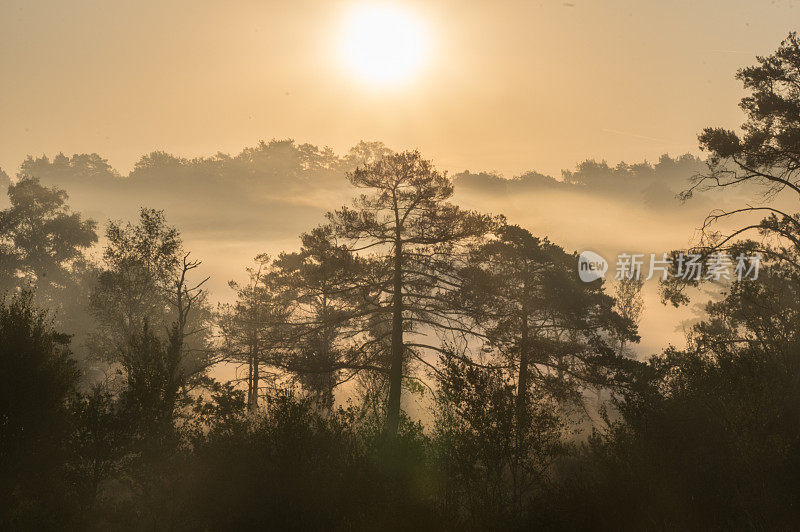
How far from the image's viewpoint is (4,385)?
1755 cm

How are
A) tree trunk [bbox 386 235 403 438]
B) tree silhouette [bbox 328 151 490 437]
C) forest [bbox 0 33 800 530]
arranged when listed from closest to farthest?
forest [bbox 0 33 800 530] < tree trunk [bbox 386 235 403 438] < tree silhouette [bbox 328 151 490 437]

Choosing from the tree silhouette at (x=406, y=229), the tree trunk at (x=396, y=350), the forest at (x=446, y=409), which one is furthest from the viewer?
the tree silhouette at (x=406, y=229)

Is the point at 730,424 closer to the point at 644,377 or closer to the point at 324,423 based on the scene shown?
the point at 644,377

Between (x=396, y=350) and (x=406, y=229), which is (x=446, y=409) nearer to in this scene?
(x=396, y=350)

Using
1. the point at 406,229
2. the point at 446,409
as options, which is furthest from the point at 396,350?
the point at 406,229

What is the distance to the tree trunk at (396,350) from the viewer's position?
21.8 meters

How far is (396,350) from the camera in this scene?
22578mm

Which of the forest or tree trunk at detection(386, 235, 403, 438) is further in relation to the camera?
tree trunk at detection(386, 235, 403, 438)

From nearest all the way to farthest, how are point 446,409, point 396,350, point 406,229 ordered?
point 446,409, point 396,350, point 406,229

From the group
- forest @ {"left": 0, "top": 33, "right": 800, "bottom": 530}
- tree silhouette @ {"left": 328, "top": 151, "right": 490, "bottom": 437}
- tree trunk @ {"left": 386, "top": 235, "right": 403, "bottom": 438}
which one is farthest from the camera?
tree silhouette @ {"left": 328, "top": 151, "right": 490, "bottom": 437}

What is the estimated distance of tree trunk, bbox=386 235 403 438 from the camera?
21.8 meters

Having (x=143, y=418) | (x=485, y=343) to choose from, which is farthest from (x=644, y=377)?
(x=143, y=418)

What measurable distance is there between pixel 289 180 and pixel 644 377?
320 ft

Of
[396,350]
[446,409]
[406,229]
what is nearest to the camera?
[446,409]
